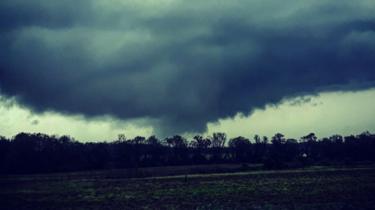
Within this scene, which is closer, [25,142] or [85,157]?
[85,157]

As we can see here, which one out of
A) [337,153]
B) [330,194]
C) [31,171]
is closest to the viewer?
[330,194]

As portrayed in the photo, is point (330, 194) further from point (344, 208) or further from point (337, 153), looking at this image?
point (337, 153)

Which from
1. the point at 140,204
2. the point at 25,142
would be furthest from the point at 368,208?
the point at 25,142

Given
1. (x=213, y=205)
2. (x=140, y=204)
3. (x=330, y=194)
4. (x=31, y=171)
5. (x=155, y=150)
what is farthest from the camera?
(x=155, y=150)

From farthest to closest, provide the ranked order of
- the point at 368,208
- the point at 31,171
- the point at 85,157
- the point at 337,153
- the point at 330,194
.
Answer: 1. the point at 337,153
2. the point at 85,157
3. the point at 31,171
4. the point at 330,194
5. the point at 368,208

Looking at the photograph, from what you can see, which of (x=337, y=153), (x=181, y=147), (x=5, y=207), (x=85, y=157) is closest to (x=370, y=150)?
(x=337, y=153)

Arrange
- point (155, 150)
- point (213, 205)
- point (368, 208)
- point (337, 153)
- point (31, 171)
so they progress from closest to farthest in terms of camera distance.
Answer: point (368, 208)
point (213, 205)
point (31, 171)
point (337, 153)
point (155, 150)

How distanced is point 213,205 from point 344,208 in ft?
34.7

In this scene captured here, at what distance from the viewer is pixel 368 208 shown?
28.9 metres

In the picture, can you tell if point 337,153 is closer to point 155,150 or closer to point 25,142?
point 155,150

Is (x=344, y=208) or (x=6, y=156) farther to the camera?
(x=6, y=156)

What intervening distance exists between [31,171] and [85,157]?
20702 mm

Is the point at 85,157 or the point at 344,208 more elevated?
the point at 85,157

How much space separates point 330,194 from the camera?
40031 mm
